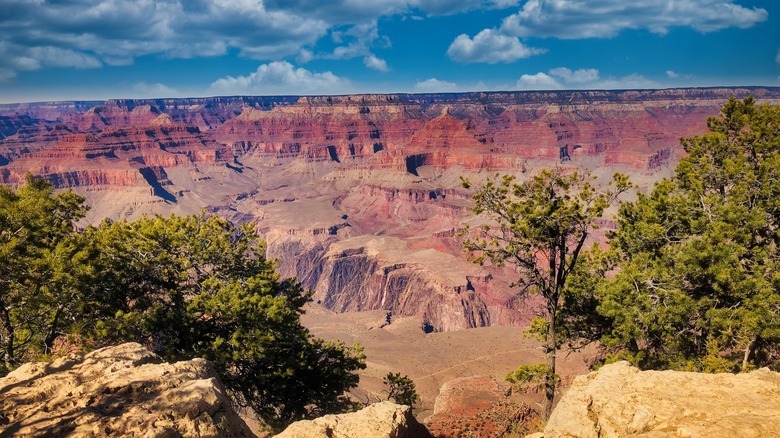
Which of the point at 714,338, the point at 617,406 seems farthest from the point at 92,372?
the point at 714,338

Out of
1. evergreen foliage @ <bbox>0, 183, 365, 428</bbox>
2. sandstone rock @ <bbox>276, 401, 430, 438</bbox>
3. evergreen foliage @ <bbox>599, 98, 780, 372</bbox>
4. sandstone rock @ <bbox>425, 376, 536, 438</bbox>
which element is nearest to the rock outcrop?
sandstone rock @ <bbox>276, 401, 430, 438</bbox>

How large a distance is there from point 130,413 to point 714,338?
21135mm

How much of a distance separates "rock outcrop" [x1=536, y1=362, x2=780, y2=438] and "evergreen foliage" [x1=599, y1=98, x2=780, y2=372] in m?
6.12

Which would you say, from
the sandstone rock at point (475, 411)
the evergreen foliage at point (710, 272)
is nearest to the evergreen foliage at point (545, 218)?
the evergreen foliage at point (710, 272)

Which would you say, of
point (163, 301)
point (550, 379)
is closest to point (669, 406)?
point (550, 379)

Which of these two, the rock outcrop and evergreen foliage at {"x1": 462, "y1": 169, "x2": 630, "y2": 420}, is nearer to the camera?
the rock outcrop

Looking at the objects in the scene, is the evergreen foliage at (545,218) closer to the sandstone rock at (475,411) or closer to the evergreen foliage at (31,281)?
the sandstone rock at (475,411)

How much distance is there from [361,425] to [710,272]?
15.5 metres

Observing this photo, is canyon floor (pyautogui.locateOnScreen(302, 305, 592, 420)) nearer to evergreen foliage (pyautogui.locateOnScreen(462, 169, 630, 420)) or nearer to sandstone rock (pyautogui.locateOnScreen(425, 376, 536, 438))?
sandstone rock (pyautogui.locateOnScreen(425, 376, 536, 438))

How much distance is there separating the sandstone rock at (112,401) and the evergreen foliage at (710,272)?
16120 mm

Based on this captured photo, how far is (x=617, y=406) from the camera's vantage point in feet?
33.8

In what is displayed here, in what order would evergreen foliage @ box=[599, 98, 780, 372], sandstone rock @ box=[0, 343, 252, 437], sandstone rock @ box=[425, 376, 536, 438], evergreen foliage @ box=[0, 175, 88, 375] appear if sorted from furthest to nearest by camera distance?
sandstone rock @ box=[425, 376, 536, 438], evergreen foliage @ box=[599, 98, 780, 372], evergreen foliage @ box=[0, 175, 88, 375], sandstone rock @ box=[0, 343, 252, 437]

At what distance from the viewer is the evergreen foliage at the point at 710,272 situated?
17.5 m

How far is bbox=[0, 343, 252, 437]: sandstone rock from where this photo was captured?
9.13m
